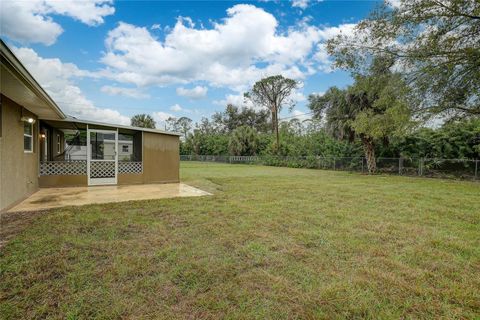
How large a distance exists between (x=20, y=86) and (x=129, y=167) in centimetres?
536

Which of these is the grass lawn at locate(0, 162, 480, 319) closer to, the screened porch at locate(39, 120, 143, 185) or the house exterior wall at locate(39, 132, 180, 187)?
the screened porch at locate(39, 120, 143, 185)

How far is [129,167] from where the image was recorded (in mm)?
9211

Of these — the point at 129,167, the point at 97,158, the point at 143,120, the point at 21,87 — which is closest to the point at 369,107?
the point at 129,167

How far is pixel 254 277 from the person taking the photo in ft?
7.83

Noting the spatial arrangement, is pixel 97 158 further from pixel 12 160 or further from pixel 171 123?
pixel 171 123

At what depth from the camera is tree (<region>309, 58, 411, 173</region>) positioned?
28.1 ft

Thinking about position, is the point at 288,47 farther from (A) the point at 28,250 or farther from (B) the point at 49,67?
(A) the point at 28,250

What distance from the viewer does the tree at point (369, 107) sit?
857 centimetres

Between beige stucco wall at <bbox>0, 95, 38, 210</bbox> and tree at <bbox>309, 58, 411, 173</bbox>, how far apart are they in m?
10.1

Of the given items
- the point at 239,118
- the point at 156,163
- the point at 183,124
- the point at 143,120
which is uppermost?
the point at 239,118

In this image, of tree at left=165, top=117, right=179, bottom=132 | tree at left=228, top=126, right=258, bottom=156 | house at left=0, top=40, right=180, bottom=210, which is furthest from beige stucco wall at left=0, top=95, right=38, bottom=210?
tree at left=165, top=117, right=179, bottom=132

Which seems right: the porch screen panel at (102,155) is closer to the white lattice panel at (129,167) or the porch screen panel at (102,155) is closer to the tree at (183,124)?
the white lattice panel at (129,167)

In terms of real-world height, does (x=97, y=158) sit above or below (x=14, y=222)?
above

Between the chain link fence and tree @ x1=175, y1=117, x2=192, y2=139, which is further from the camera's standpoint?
→ tree @ x1=175, y1=117, x2=192, y2=139
